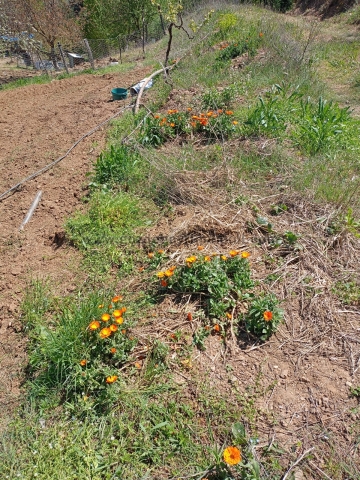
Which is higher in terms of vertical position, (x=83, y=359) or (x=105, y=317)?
(x=105, y=317)

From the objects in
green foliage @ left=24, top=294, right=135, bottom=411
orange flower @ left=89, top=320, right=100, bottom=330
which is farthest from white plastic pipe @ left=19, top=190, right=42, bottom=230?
orange flower @ left=89, top=320, right=100, bottom=330

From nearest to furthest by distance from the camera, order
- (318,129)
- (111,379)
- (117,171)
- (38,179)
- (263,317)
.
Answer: (111,379) < (263,317) < (117,171) < (318,129) < (38,179)

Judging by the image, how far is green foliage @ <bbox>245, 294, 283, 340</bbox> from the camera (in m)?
2.38

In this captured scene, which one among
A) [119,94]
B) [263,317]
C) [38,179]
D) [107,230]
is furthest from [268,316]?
[119,94]

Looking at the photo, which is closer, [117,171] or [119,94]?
[117,171]

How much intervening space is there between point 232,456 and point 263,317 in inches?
34.7

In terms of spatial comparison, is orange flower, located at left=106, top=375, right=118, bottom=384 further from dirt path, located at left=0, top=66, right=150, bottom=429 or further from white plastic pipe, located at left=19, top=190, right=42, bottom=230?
white plastic pipe, located at left=19, top=190, right=42, bottom=230

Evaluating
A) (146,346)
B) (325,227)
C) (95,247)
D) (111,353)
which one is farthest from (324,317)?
(95,247)

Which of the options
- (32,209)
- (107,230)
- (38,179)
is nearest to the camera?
(107,230)

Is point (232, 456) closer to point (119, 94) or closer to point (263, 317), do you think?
point (263, 317)

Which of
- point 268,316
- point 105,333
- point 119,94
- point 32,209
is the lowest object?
point 268,316

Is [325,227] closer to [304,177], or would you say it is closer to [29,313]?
[304,177]

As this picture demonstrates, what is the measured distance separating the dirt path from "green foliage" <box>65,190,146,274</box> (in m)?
0.18

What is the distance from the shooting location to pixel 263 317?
2377 millimetres
